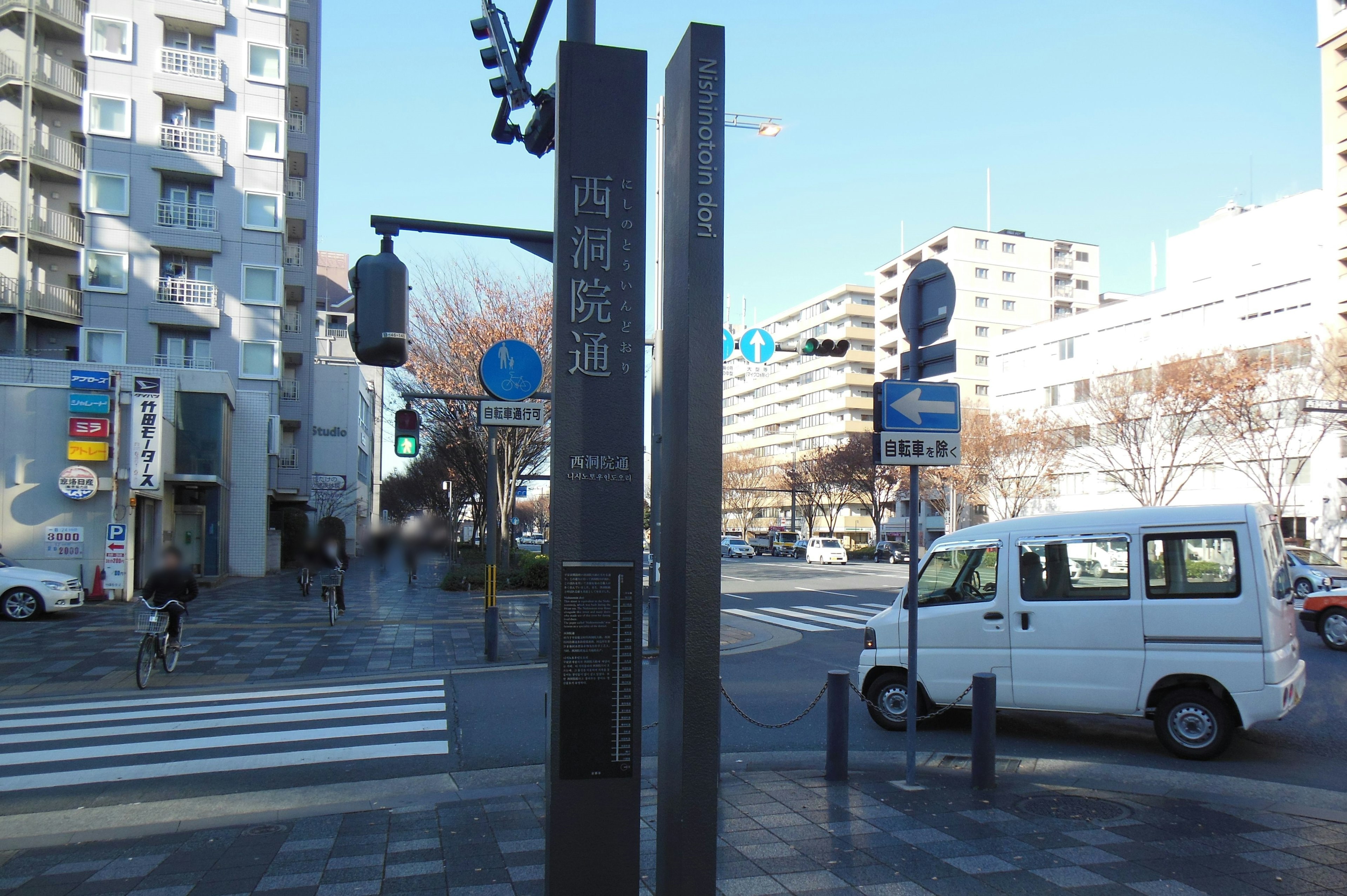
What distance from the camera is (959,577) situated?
29.5 ft

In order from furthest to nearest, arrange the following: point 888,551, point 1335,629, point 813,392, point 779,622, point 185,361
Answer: point 813,392 → point 888,551 → point 185,361 → point 779,622 → point 1335,629

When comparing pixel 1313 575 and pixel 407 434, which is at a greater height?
pixel 407 434

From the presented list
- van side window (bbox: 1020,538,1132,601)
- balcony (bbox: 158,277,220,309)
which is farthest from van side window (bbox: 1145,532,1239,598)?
balcony (bbox: 158,277,220,309)

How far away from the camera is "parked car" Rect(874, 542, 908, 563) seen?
5428 centimetres

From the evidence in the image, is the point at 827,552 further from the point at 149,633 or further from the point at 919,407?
the point at 919,407

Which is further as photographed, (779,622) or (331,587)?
(779,622)

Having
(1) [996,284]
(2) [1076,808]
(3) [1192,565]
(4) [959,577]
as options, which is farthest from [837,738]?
(1) [996,284]

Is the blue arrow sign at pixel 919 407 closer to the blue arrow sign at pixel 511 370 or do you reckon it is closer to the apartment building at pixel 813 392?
the blue arrow sign at pixel 511 370

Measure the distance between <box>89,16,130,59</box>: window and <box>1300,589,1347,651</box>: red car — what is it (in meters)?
39.8

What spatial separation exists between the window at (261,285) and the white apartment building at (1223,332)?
36879 millimetres

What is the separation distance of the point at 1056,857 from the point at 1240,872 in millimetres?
914

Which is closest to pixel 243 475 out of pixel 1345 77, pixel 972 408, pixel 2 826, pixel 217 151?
pixel 217 151

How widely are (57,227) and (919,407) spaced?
40640 mm

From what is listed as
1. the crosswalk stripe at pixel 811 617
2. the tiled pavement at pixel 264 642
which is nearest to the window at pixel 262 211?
the tiled pavement at pixel 264 642
